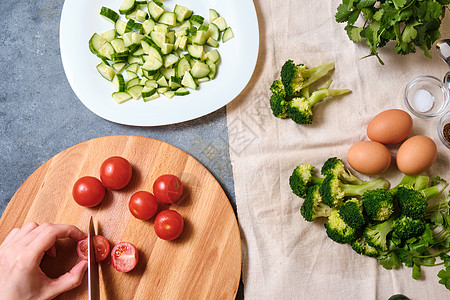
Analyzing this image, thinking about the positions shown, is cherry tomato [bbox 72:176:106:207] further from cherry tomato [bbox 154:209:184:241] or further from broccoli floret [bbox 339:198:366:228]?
broccoli floret [bbox 339:198:366:228]

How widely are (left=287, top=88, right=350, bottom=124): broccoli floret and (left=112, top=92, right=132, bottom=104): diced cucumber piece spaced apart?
30.3 inches

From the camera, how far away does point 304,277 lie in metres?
1.93

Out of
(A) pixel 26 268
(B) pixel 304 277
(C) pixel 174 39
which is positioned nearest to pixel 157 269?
(A) pixel 26 268

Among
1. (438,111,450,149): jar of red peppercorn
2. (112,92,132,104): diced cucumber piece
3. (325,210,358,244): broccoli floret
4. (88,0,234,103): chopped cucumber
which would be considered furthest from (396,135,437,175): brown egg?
(112,92,132,104): diced cucumber piece

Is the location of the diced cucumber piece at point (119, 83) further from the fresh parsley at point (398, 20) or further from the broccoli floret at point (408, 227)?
the broccoli floret at point (408, 227)

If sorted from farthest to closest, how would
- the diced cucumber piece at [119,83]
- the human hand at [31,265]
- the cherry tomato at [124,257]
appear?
the diced cucumber piece at [119,83]
the cherry tomato at [124,257]
the human hand at [31,265]

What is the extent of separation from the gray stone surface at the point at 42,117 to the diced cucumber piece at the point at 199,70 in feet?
0.65

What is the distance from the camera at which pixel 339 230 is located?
6.07ft

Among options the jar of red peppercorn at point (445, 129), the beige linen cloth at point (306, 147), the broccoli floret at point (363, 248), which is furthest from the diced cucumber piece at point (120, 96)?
the jar of red peppercorn at point (445, 129)

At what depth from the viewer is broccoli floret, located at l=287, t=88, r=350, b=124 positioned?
75.8 inches

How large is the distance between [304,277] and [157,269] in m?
0.67

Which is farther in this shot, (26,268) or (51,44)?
(51,44)

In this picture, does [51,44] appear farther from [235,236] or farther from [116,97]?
[235,236]

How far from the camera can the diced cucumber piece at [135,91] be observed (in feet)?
6.48
